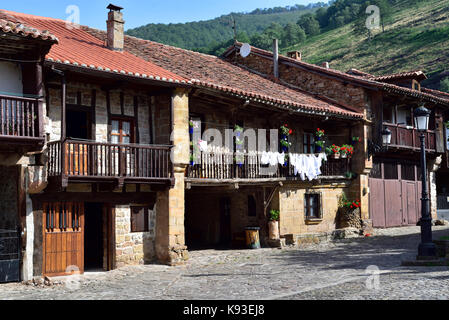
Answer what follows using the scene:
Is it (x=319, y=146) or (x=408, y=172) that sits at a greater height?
(x=319, y=146)

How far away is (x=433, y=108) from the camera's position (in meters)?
26.4

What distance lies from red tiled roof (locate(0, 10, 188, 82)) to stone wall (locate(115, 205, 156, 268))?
Answer: 12.6 feet

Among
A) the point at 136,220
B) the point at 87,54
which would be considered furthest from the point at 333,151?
the point at 87,54

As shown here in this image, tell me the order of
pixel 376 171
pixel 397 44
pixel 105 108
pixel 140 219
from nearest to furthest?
pixel 105 108 < pixel 140 219 < pixel 376 171 < pixel 397 44

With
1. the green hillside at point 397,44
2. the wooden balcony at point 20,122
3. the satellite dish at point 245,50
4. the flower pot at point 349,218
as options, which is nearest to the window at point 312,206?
the flower pot at point 349,218

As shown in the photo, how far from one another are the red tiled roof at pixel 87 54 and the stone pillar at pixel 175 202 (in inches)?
38.3

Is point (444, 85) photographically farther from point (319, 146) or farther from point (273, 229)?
point (273, 229)

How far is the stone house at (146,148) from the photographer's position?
12336 millimetres

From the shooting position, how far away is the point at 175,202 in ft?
48.8

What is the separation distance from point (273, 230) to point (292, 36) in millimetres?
84503

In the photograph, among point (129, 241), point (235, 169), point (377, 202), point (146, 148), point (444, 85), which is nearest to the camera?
point (146, 148)

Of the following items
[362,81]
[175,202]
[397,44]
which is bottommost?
[175,202]

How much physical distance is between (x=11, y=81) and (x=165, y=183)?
4.85 meters
